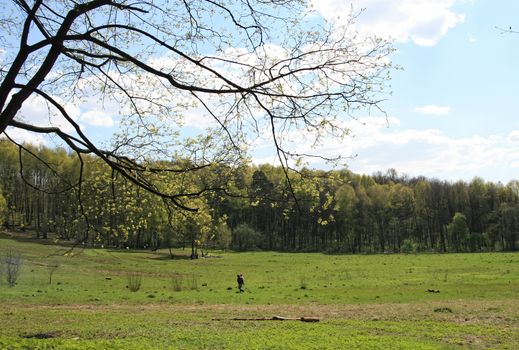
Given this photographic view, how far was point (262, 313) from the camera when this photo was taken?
67.8ft

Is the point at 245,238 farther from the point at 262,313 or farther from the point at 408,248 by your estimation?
the point at 262,313

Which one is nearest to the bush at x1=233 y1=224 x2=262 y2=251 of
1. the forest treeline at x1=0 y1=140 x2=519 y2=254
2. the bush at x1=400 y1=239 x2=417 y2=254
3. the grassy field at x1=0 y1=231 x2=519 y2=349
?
the forest treeline at x1=0 y1=140 x2=519 y2=254

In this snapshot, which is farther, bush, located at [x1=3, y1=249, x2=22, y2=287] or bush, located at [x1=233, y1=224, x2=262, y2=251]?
bush, located at [x1=233, y1=224, x2=262, y2=251]

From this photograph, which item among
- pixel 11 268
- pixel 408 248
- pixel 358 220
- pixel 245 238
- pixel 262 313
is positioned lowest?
pixel 408 248

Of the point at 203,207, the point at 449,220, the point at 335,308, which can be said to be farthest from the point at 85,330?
the point at 449,220

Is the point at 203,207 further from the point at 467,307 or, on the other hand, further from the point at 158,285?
the point at 158,285

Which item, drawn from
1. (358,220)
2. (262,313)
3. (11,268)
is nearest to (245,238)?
(358,220)

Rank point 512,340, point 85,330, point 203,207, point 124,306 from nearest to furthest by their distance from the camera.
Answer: point 203,207, point 512,340, point 85,330, point 124,306

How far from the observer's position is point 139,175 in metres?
9.56

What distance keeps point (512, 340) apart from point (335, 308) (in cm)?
978

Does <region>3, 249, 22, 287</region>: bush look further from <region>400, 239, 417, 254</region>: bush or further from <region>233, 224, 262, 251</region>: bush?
<region>400, 239, 417, 254</region>: bush

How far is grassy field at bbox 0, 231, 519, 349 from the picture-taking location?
1280cm

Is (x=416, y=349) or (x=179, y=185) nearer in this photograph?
(x=179, y=185)

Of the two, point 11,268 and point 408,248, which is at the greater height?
point 11,268
